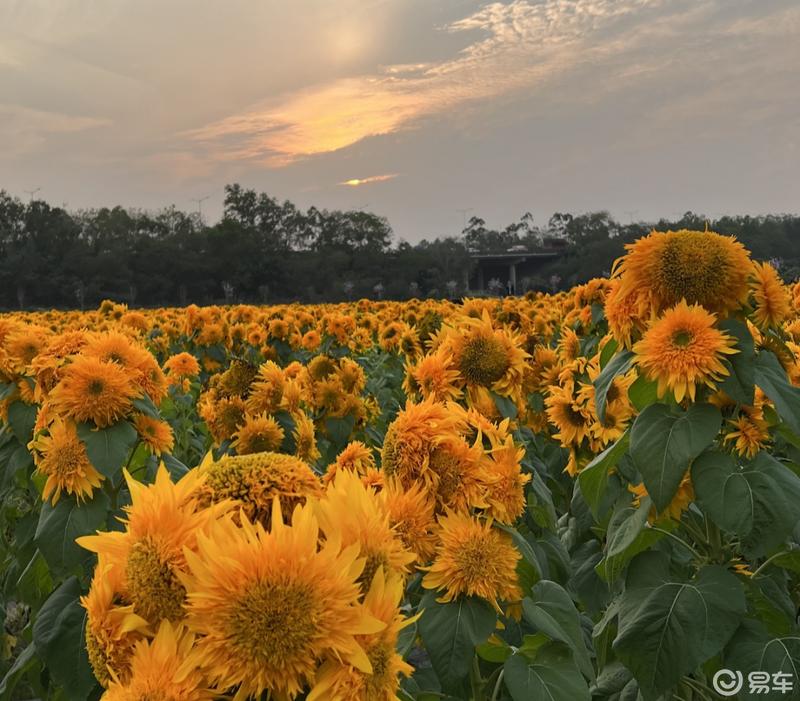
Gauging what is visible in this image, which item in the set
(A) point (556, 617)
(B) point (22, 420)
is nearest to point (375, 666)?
(A) point (556, 617)

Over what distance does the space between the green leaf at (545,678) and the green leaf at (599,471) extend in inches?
24.9

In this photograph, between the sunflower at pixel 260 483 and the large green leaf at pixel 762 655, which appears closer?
the sunflower at pixel 260 483

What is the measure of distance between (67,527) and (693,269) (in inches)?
84.3

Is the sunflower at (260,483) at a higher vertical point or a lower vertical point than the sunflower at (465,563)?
higher

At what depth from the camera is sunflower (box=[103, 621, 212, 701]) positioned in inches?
31.8

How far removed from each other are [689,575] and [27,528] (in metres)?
2.88

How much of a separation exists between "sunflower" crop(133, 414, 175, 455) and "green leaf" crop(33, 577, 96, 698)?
518 mm

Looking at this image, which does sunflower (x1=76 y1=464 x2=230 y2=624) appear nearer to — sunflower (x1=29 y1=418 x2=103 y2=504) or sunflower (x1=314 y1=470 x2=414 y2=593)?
sunflower (x1=314 y1=470 x2=414 y2=593)

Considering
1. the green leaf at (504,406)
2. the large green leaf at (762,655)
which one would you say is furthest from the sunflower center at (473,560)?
the green leaf at (504,406)

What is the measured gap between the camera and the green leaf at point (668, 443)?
1.88 m

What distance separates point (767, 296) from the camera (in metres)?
2.06

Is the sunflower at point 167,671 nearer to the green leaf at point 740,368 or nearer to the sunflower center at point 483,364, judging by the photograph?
the green leaf at point 740,368

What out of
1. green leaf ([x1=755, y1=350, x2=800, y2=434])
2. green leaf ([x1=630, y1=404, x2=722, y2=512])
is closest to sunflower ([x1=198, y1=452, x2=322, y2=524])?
green leaf ([x1=630, y1=404, x2=722, y2=512])

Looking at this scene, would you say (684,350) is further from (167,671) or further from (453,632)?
(167,671)
